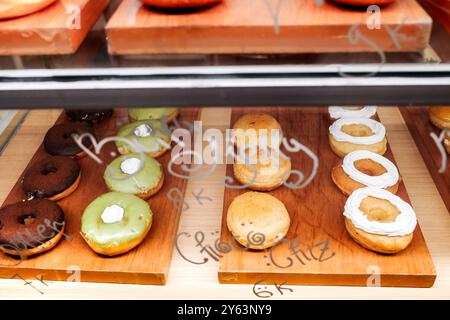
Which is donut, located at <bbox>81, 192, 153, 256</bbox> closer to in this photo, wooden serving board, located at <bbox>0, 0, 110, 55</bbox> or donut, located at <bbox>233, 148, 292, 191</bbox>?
donut, located at <bbox>233, 148, 292, 191</bbox>

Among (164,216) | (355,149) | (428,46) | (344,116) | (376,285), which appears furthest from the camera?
(344,116)

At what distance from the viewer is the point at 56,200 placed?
173 cm

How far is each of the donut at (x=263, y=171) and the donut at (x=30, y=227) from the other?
668 millimetres

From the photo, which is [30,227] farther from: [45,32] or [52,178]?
[45,32]

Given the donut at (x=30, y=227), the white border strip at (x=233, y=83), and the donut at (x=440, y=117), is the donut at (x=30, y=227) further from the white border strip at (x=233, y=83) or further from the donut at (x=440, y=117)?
the donut at (x=440, y=117)

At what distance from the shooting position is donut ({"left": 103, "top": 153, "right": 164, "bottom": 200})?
5.62ft

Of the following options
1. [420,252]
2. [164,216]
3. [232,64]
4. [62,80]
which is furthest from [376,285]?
[62,80]

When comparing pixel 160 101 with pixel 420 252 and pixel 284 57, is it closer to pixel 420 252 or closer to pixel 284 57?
pixel 284 57

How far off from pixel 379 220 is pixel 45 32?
1149 mm

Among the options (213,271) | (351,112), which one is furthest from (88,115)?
(351,112)

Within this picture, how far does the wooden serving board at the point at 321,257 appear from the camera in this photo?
1422mm

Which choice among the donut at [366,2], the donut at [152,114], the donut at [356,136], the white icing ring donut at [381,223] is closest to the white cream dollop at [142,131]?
the donut at [152,114]

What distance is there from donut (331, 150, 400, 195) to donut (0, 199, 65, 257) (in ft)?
3.37

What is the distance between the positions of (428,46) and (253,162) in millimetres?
839
